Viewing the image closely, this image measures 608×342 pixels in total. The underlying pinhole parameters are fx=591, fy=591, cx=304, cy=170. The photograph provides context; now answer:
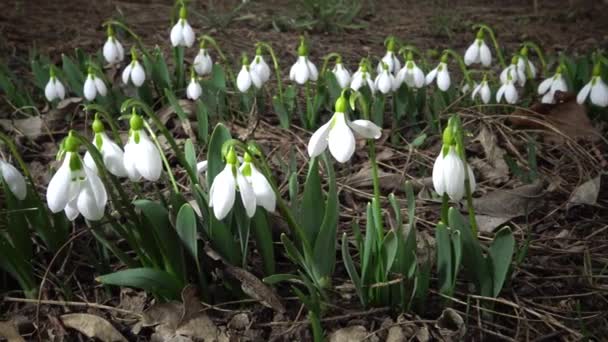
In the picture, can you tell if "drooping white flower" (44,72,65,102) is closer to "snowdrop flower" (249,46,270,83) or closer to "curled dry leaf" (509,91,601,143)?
"snowdrop flower" (249,46,270,83)

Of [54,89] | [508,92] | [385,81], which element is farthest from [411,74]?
[54,89]

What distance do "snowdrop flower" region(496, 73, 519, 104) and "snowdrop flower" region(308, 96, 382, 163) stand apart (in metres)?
1.37

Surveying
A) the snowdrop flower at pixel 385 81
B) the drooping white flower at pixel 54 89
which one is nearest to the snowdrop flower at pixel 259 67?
the snowdrop flower at pixel 385 81

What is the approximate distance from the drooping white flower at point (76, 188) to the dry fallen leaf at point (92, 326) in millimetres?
345

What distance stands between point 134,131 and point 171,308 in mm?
447

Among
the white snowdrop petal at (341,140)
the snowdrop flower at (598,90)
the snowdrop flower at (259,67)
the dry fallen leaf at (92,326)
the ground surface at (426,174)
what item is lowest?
the dry fallen leaf at (92,326)

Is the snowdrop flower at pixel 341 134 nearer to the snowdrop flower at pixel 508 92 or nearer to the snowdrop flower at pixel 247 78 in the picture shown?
the snowdrop flower at pixel 247 78

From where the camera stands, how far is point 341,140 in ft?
3.91

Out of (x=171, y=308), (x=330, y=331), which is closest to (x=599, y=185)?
(x=330, y=331)

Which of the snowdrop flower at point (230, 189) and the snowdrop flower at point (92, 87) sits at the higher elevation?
the snowdrop flower at point (230, 189)

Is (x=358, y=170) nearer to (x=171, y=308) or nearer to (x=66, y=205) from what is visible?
(x=171, y=308)

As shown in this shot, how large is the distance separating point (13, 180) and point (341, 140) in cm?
75

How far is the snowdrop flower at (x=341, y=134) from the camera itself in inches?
46.8

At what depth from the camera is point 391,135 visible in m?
2.39
